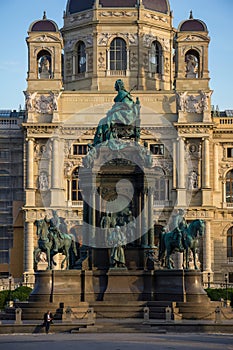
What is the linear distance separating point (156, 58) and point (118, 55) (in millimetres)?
4367

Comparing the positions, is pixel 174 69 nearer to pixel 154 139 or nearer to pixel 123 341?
pixel 154 139

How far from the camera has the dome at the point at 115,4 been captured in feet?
348

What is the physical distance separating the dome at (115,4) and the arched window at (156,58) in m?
3.49

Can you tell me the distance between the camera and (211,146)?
99.8 m

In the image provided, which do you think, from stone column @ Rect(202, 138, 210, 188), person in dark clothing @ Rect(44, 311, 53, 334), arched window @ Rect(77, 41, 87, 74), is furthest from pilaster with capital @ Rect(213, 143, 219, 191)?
person in dark clothing @ Rect(44, 311, 53, 334)

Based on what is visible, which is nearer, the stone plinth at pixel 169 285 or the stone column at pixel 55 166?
the stone plinth at pixel 169 285

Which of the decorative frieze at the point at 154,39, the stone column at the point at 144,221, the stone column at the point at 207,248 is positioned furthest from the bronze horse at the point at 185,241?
the decorative frieze at the point at 154,39

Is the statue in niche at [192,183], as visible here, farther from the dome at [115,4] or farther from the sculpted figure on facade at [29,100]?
the dome at [115,4]

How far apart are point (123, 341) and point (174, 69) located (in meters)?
70.1

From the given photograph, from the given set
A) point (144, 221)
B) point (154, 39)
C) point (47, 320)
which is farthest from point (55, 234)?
point (154, 39)

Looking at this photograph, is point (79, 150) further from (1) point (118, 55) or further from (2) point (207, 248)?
(2) point (207, 248)

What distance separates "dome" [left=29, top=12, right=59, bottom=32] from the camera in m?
102

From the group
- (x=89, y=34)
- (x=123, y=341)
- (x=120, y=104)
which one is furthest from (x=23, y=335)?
(x=89, y=34)

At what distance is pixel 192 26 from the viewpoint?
101875 mm
